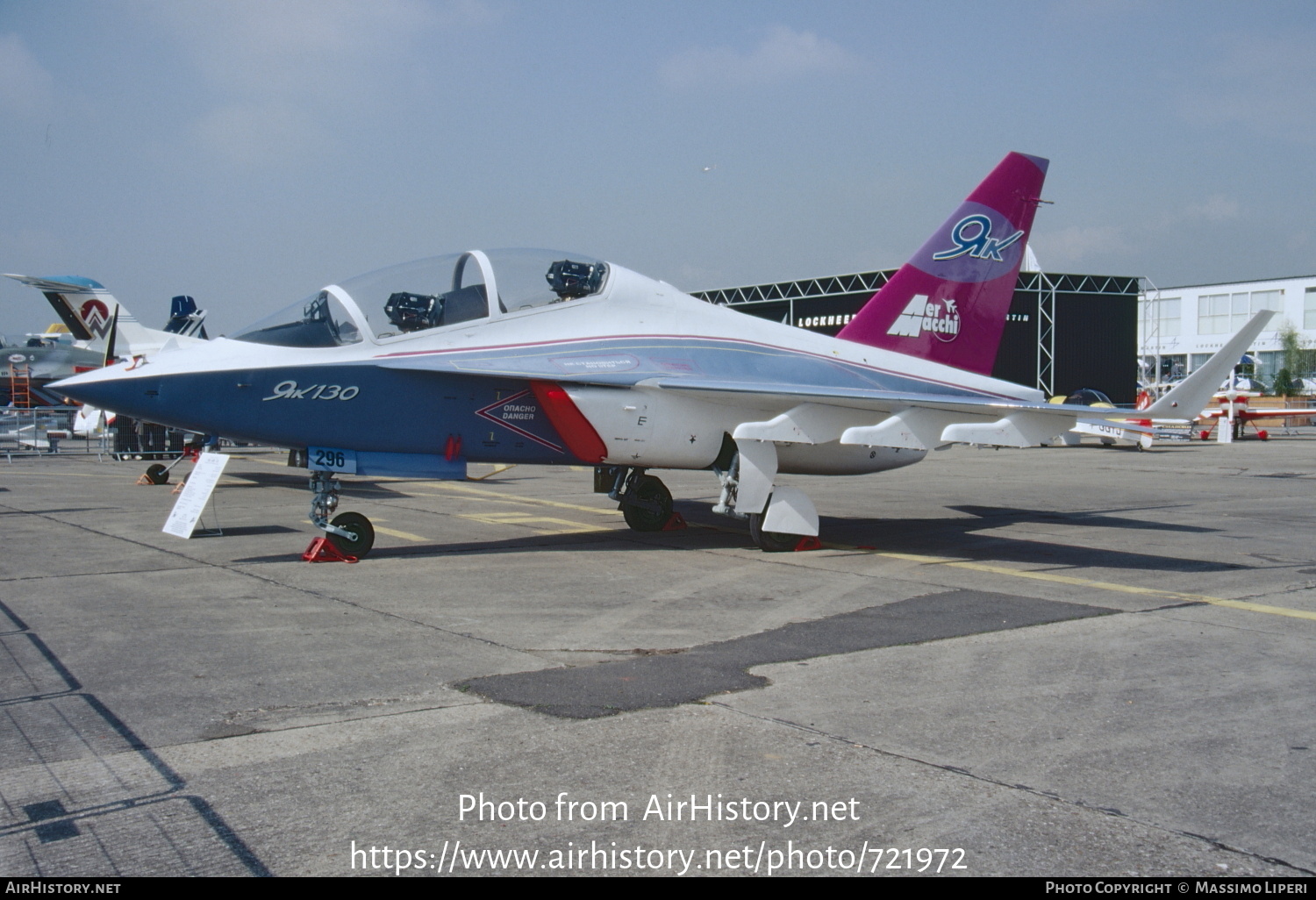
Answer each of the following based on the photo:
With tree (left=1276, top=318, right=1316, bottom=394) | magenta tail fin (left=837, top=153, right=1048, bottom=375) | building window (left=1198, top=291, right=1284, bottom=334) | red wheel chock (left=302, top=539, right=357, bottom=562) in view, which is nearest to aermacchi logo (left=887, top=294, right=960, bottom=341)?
magenta tail fin (left=837, top=153, right=1048, bottom=375)

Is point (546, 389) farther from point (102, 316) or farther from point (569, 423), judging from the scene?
point (102, 316)

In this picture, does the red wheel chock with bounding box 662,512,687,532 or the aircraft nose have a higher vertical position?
the aircraft nose

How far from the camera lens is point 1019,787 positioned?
3844 millimetres

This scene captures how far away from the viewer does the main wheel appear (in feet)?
39.5

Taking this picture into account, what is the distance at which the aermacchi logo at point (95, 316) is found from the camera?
90.1 feet

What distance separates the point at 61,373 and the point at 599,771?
63.2 meters

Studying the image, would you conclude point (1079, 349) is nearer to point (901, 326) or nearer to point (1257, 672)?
point (901, 326)

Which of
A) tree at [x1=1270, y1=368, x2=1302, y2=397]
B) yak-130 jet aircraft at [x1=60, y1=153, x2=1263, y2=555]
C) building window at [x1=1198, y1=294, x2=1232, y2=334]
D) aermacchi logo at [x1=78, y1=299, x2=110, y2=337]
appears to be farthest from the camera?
tree at [x1=1270, y1=368, x2=1302, y2=397]

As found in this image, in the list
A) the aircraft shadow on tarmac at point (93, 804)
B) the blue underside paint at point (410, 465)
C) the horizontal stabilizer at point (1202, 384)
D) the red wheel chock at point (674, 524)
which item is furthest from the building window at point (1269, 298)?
the aircraft shadow on tarmac at point (93, 804)

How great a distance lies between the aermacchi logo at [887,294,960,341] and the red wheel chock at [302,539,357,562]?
7.02 metres

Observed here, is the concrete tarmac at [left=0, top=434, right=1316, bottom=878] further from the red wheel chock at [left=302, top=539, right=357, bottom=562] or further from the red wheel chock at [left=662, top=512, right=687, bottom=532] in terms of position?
the red wheel chock at [left=662, top=512, right=687, bottom=532]

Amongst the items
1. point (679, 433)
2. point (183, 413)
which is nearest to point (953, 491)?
point (679, 433)

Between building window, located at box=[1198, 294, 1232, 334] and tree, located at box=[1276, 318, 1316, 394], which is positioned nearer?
tree, located at box=[1276, 318, 1316, 394]

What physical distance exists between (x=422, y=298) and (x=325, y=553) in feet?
8.43
